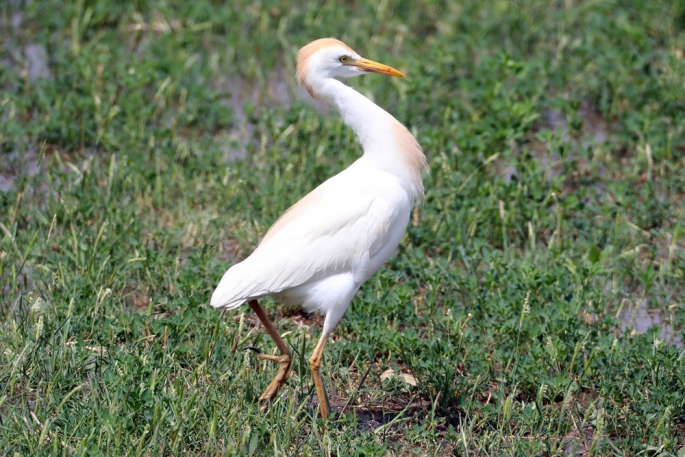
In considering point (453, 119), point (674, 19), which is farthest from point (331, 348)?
point (674, 19)

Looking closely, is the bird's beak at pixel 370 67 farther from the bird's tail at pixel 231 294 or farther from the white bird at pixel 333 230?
the bird's tail at pixel 231 294

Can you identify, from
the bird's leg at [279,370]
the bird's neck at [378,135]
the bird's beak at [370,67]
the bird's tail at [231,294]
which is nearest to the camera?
the bird's tail at [231,294]

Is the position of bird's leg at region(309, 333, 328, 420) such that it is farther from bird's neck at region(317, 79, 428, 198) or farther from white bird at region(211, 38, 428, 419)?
bird's neck at region(317, 79, 428, 198)

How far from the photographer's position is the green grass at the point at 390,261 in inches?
153

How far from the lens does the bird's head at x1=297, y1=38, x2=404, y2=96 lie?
13.9 ft

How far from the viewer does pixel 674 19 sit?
727 cm

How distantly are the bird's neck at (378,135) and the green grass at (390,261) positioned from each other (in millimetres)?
749

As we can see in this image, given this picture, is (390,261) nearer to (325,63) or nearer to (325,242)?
(325,242)

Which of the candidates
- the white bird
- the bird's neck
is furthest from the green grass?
the bird's neck

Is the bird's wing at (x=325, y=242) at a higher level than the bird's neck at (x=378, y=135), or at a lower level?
lower

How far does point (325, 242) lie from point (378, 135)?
0.54m

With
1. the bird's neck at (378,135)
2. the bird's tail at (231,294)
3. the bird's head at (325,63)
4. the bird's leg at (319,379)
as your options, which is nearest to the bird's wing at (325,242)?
the bird's tail at (231,294)

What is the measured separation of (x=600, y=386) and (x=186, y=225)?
239 cm

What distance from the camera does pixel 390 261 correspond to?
5090mm
